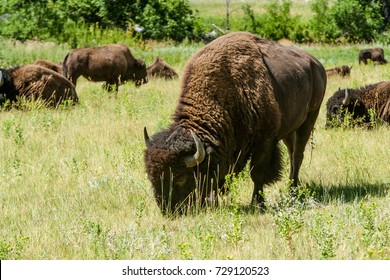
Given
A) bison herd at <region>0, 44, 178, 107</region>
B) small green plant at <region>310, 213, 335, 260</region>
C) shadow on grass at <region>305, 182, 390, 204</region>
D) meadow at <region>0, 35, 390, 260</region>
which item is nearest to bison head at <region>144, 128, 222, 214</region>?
meadow at <region>0, 35, 390, 260</region>

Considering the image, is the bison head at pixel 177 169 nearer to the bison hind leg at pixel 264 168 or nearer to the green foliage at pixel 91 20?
the bison hind leg at pixel 264 168

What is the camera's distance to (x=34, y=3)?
4091 centimetres

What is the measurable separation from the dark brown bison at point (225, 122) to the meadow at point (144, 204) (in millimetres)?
263

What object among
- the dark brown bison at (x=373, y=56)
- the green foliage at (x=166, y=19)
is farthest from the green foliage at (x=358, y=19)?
the dark brown bison at (x=373, y=56)

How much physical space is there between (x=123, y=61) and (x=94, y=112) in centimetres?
638

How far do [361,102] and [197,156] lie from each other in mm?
8010

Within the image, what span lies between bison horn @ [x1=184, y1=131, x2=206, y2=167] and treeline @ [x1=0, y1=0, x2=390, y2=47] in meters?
29.2

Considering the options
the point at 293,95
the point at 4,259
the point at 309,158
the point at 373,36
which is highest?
the point at 293,95

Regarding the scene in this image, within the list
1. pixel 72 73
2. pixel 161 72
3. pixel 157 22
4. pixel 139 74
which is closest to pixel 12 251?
pixel 72 73

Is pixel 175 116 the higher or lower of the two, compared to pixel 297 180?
higher

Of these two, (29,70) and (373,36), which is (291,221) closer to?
(29,70)

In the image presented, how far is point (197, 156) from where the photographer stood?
7055mm

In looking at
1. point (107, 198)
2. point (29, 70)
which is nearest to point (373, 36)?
point (29, 70)

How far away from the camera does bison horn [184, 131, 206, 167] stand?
7.06 meters
